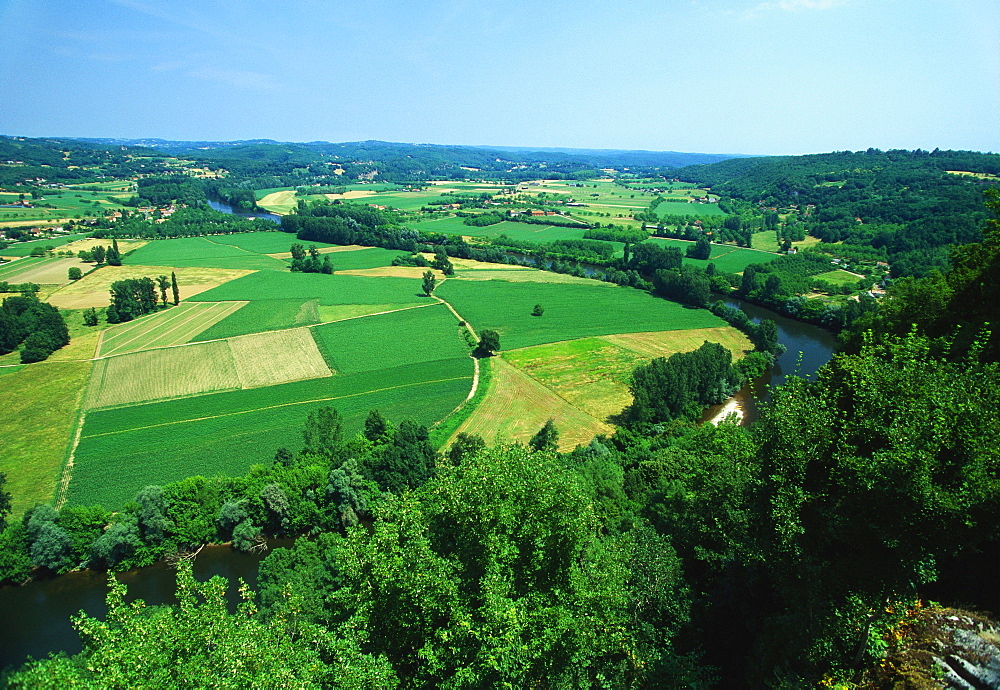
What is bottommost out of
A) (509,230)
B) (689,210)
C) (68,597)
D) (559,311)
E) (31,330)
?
(68,597)

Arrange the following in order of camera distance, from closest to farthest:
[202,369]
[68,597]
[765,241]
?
[68,597] → [202,369] → [765,241]

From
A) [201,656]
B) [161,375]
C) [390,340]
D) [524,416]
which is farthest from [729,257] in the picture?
[201,656]

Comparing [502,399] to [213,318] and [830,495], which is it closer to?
[830,495]

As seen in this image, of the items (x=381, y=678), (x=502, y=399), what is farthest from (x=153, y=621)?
(x=502, y=399)

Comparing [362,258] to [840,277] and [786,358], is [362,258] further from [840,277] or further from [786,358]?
[840,277]

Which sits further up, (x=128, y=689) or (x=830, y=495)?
(x=830, y=495)

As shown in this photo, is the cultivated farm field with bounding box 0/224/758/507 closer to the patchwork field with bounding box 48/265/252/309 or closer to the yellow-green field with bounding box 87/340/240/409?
the yellow-green field with bounding box 87/340/240/409
